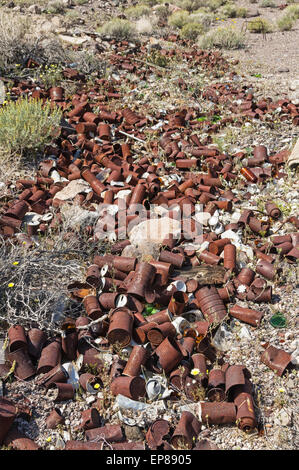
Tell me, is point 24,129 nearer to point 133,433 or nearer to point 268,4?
point 133,433

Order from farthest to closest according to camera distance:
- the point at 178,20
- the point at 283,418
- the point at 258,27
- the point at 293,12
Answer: the point at 293,12 < the point at 178,20 < the point at 258,27 < the point at 283,418

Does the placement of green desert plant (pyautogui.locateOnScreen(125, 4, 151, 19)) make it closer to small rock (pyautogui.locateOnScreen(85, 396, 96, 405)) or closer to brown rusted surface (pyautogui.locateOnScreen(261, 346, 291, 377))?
brown rusted surface (pyautogui.locateOnScreen(261, 346, 291, 377))

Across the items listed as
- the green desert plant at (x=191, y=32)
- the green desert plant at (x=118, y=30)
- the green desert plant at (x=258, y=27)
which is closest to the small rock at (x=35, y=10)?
the green desert plant at (x=118, y=30)

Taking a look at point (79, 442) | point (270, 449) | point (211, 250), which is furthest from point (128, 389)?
point (211, 250)

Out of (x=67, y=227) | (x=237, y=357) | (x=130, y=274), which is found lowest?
(x=237, y=357)

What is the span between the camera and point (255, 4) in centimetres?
2017

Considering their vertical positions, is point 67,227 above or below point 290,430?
above

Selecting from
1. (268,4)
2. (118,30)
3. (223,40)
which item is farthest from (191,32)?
(268,4)

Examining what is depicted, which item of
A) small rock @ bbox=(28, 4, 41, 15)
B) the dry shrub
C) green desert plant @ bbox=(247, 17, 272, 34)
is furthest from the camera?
green desert plant @ bbox=(247, 17, 272, 34)

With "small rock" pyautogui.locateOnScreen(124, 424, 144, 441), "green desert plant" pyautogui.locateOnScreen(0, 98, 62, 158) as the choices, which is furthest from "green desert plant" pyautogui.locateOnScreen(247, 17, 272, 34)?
"small rock" pyautogui.locateOnScreen(124, 424, 144, 441)

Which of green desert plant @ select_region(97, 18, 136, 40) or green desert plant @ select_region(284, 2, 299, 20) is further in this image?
green desert plant @ select_region(284, 2, 299, 20)

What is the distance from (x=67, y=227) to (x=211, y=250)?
61.2 inches

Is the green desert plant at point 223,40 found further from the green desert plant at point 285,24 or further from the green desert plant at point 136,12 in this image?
the green desert plant at point 136,12

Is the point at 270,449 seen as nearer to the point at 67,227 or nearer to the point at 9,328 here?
the point at 9,328
